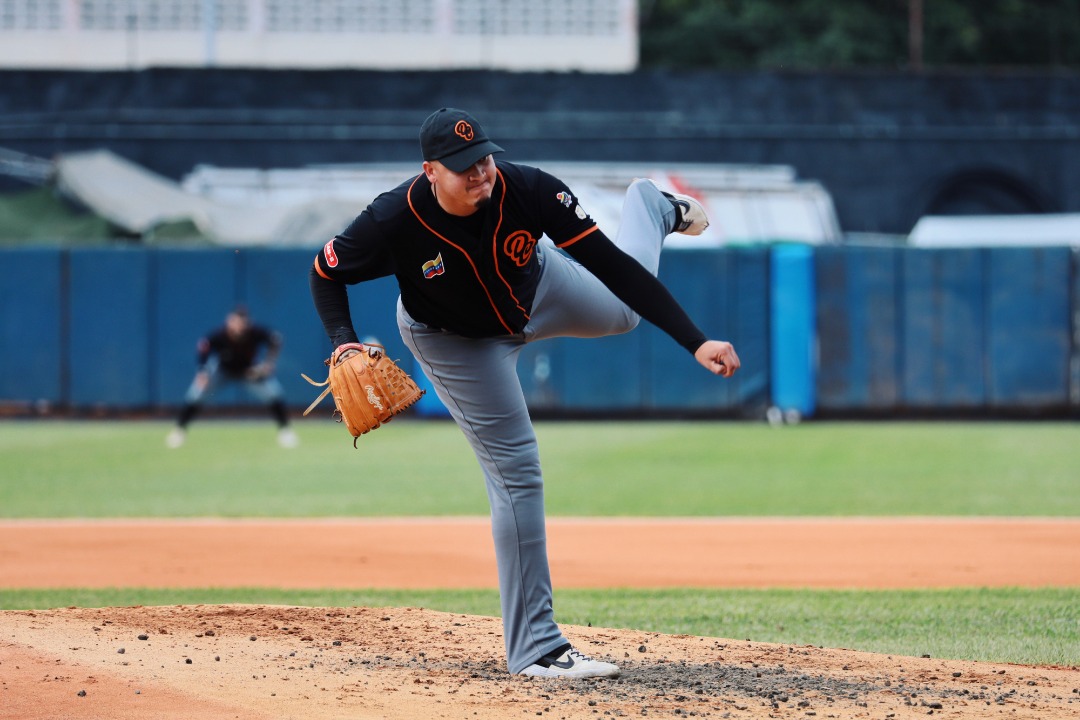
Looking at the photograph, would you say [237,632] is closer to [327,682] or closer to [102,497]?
[327,682]

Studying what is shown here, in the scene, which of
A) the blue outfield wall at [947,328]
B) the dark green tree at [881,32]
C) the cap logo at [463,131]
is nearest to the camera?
the cap logo at [463,131]

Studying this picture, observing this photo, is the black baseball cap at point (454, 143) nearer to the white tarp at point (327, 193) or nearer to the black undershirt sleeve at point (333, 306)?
the black undershirt sleeve at point (333, 306)

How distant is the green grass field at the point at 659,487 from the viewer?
6.53 metres

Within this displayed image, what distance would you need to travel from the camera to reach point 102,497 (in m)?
11.6

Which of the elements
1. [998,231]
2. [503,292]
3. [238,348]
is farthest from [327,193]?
[503,292]

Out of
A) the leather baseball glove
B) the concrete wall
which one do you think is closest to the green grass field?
the leather baseball glove

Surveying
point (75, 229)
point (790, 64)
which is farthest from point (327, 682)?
point (790, 64)

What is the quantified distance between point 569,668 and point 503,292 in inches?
50.8

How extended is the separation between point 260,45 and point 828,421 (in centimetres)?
1826

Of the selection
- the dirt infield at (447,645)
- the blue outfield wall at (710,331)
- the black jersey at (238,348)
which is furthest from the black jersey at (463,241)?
the blue outfield wall at (710,331)

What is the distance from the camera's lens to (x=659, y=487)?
12172mm

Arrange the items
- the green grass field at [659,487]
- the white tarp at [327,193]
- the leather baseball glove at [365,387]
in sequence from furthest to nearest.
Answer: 1. the white tarp at [327,193]
2. the green grass field at [659,487]
3. the leather baseball glove at [365,387]

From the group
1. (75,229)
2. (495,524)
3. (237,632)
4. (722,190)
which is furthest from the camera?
(722,190)

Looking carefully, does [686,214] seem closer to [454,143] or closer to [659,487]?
[454,143]
